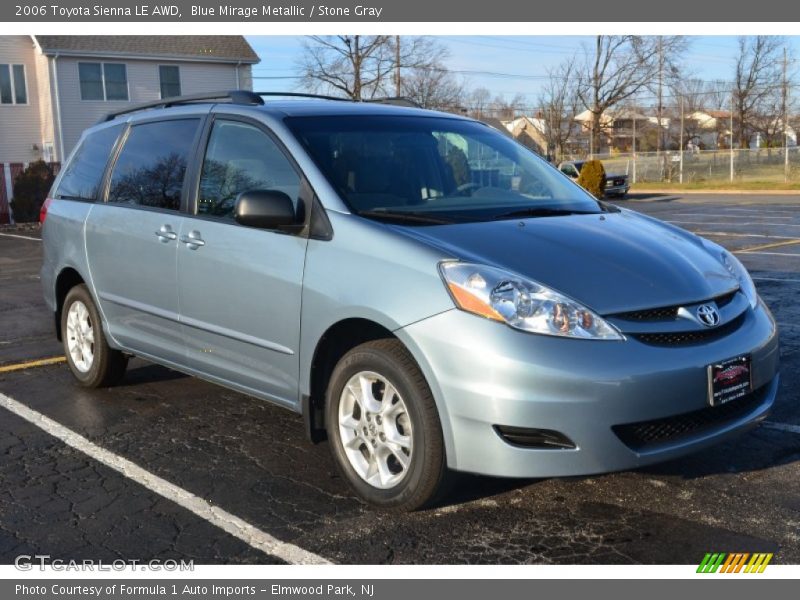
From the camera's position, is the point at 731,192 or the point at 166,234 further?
the point at 731,192

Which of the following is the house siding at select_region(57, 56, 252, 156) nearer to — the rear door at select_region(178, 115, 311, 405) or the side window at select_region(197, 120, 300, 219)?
the side window at select_region(197, 120, 300, 219)

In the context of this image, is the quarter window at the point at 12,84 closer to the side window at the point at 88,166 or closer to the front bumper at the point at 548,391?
the side window at the point at 88,166

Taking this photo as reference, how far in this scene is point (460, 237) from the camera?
12.9 ft

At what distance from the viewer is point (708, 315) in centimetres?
379

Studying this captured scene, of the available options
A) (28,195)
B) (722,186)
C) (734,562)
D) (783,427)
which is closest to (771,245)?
(783,427)

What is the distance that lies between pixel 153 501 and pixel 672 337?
2489 mm

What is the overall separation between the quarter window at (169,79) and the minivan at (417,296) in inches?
1265

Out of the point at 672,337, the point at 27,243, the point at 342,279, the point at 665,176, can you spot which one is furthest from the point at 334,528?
the point at 665,176

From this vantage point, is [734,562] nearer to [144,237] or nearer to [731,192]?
[144,237]

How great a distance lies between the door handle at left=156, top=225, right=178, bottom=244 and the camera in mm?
5035

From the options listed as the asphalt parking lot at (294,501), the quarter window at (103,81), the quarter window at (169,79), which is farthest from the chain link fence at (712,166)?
the asphalt parking lot at (294,501)

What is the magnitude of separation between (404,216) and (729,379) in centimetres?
163

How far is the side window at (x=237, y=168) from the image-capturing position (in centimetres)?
454

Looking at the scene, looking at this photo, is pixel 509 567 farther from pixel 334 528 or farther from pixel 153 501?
pixel 153 501
